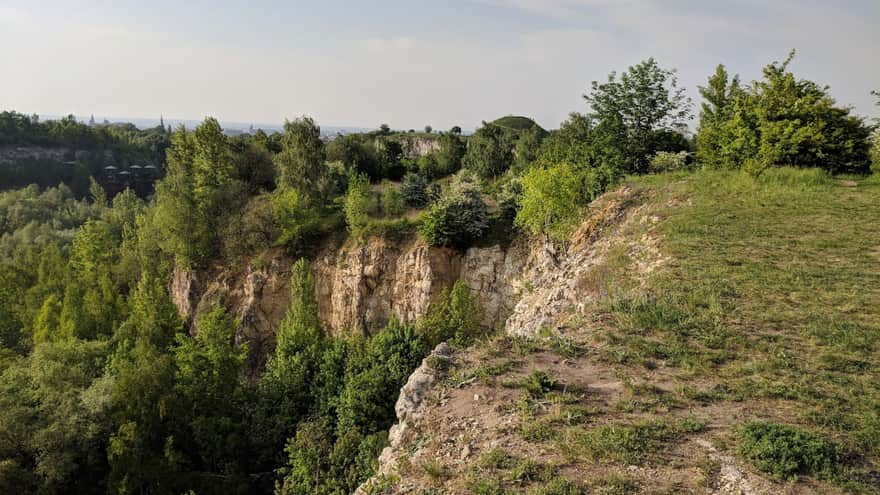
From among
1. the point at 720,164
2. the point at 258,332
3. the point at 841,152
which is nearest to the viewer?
the point at 841,152

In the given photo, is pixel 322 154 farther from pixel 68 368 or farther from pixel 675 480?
pixel 675 480

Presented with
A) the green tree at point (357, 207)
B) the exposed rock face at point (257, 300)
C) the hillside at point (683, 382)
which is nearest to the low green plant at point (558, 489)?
the hillside at point (683, 382)

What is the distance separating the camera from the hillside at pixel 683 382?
6.59 meters

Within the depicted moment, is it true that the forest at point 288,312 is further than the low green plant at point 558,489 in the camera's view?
Yes

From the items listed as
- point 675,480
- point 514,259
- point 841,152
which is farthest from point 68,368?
point 841,152

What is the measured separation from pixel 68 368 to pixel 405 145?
2287 inches

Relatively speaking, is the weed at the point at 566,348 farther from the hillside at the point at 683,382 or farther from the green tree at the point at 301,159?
the green tree at the point at 301,159

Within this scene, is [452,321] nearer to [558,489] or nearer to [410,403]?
[410,403]

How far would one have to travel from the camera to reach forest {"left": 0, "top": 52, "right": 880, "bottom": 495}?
53.9 feet

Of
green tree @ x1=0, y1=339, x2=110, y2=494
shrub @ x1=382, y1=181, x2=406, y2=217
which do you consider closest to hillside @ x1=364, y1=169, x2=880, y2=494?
green tree @ x1=0, y1=339, x2=110, y2=494

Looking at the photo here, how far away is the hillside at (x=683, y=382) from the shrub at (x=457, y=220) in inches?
435

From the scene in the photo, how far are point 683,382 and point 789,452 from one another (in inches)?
90.0

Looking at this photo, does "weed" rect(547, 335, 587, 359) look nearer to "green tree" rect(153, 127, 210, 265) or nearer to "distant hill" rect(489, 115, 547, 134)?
"green tree" rect(153, 127, 210, 265)

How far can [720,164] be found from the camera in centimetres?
2158
